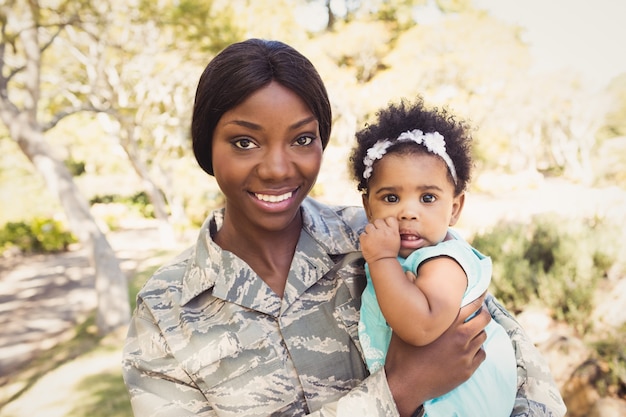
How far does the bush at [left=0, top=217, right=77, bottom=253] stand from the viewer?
1511 cm

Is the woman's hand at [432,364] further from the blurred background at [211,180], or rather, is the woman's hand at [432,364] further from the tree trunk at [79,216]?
the tree trunk at [79,216]

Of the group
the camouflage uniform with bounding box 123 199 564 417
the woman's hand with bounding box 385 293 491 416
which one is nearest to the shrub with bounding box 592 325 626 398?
the camouflage uniform with bounding box 123 199 564 417

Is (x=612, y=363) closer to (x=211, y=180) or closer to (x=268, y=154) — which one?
(x=268, y=154)

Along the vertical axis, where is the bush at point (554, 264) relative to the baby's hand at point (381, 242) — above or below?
below

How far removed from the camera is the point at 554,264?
6180 millimetres

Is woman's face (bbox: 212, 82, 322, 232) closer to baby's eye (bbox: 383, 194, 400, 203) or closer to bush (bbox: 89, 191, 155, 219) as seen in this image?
baby's eye (bbox: 383, 194, 400, 203)

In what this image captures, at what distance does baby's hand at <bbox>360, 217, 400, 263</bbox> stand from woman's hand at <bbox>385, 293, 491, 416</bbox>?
255 mm

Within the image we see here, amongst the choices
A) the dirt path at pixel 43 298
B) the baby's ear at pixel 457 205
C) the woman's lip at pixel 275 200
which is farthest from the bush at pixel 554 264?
the dirt path at pixel 43 298

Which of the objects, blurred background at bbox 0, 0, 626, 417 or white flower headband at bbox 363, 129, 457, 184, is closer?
white flower headband at bbox 363, 129, 457, 184

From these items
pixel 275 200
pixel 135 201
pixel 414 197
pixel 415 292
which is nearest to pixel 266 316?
pixel 275 200

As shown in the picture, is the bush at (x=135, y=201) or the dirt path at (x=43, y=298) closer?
the dirt path at (x=43, y=298)

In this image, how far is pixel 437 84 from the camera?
12992mm

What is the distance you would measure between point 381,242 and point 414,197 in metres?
0.23

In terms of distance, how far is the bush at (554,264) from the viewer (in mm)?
5590
